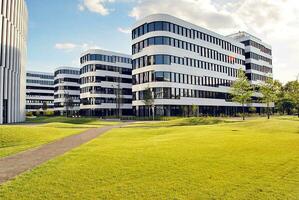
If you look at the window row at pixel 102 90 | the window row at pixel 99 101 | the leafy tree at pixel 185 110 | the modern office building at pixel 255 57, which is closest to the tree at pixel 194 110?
the leafy tree at pixel 185 110

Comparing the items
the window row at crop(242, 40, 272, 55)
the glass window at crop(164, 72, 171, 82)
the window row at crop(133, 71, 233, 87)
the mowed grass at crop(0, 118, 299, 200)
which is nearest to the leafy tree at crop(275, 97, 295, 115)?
the window row at crop(242, 40, 272, 55)

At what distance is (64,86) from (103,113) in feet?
116

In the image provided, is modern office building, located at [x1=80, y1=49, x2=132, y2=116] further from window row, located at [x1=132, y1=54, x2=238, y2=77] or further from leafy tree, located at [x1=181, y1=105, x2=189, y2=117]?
leafy tree, located at [x1=181, y1=105, x2=189, y2=117]

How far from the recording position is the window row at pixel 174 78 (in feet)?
196

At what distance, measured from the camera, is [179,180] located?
9.25 m

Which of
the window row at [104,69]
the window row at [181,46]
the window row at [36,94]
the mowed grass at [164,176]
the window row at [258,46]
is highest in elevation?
the window row at [258,46]

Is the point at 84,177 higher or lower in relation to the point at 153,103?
lower

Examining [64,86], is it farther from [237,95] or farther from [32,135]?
[32,135]

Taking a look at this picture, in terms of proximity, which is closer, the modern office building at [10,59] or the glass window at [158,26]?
the modern office building at [10,59]

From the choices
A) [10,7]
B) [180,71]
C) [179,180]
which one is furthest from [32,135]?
[180,71]

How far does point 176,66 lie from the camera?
61938mm

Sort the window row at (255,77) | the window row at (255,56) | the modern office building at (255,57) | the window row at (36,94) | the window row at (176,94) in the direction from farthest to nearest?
1. the window row at (36,94)
2. the window row at (255,56)
3. the modern office building at (255,57)
4. the window row at (255,77)
5. the window row at (176,94)

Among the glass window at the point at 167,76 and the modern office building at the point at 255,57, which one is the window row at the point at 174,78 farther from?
the modern office building at the point at 255,57

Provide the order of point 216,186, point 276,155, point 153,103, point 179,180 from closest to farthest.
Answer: point 216,186, point 179,180, point 276,155, point 153,103
